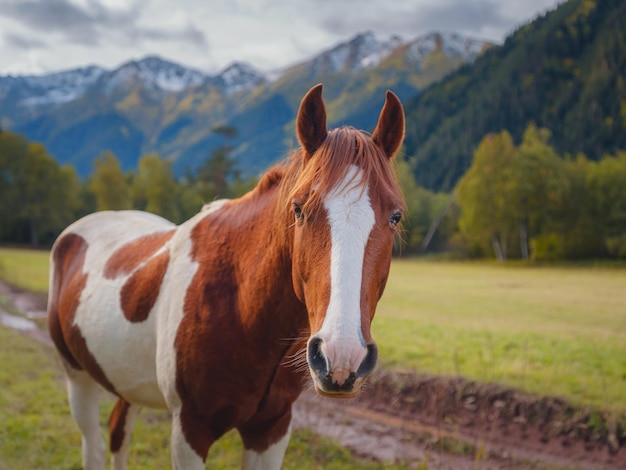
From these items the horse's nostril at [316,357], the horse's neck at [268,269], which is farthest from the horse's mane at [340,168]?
the horse's nostril at [316,357]

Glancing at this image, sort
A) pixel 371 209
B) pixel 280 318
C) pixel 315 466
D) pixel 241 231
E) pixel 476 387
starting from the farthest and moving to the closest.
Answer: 1. pixel 476 387
2. pixel 315 466
3. pixel 241 231
4. pixel 280 318
5. pixel 371 209

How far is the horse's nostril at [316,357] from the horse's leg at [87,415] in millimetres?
3044

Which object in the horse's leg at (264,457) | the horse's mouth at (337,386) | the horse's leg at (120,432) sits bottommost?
the horse's leg at (120,432)

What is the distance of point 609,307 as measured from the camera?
48.3 feet

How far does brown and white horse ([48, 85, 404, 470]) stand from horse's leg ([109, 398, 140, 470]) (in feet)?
0.13

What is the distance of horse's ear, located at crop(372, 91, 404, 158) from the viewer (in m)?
2.23

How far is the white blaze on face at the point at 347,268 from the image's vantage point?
1599 mm

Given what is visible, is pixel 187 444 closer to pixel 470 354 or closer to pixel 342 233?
pixel 342 233

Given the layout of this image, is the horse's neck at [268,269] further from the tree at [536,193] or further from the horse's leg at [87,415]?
the tree at [536,193]

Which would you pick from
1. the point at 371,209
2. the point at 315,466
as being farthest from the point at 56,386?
the point at 371,209

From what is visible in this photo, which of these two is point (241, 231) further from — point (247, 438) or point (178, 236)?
point (247, 438)

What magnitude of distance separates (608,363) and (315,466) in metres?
5.80

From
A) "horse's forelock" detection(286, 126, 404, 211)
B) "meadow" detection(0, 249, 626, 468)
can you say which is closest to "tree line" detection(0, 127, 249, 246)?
"meadow" detection(0, 249, 626, 468)

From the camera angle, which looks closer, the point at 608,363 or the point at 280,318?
the point at 280,318
